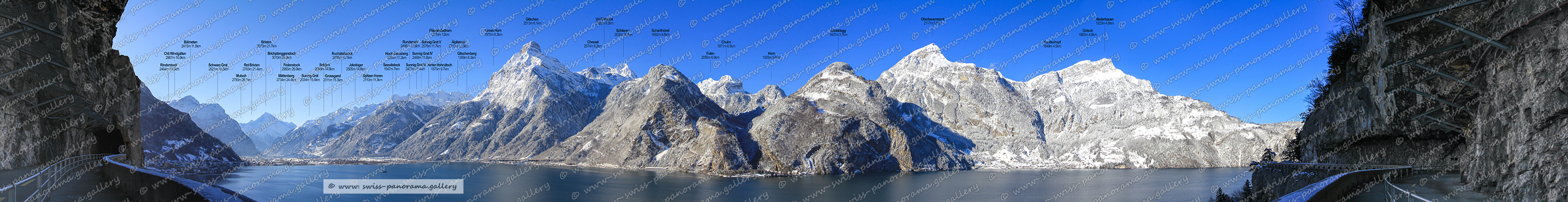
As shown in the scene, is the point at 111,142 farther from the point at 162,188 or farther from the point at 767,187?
the point at 767,187

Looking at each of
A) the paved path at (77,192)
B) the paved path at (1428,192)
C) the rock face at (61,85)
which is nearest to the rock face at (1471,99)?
the paved path at (1428,192)

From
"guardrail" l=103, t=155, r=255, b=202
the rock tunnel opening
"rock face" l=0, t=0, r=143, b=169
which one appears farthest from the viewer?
the rock tunnel opening

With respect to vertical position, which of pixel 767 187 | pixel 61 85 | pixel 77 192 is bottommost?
pixel 767 187

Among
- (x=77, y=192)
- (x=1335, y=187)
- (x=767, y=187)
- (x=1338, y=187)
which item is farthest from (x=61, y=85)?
(x=767, y=187)

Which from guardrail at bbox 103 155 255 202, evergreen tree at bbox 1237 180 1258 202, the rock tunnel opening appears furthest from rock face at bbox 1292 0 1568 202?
the rock tunnel opening

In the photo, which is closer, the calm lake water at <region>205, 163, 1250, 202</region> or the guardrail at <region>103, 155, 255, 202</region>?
the guardrail at <region>103, 155, 255, 202</region>

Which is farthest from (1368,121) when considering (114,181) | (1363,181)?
(114,181)

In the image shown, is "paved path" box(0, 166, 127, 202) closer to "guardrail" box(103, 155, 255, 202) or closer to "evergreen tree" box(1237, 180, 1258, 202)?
"guardrail" box(103, 155, 255, 202)

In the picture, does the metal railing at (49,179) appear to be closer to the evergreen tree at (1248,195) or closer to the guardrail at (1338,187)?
the guardrail at (1338,187)

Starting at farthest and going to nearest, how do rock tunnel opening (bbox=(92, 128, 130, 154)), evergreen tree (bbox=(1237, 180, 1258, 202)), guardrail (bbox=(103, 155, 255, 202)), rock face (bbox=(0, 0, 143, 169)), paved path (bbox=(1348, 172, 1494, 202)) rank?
evergreen tree (bbox=(1237, 180, 1258, 202)) < rock tunnel opening (bbox=(92, 128, 130, 154)) < rock face (bbox=(0, 0, 143, 169)) < paved path (bbox=(1348, 172, 1494, 202)) < guardrail (bbox=(103, 155, 255, 202))
